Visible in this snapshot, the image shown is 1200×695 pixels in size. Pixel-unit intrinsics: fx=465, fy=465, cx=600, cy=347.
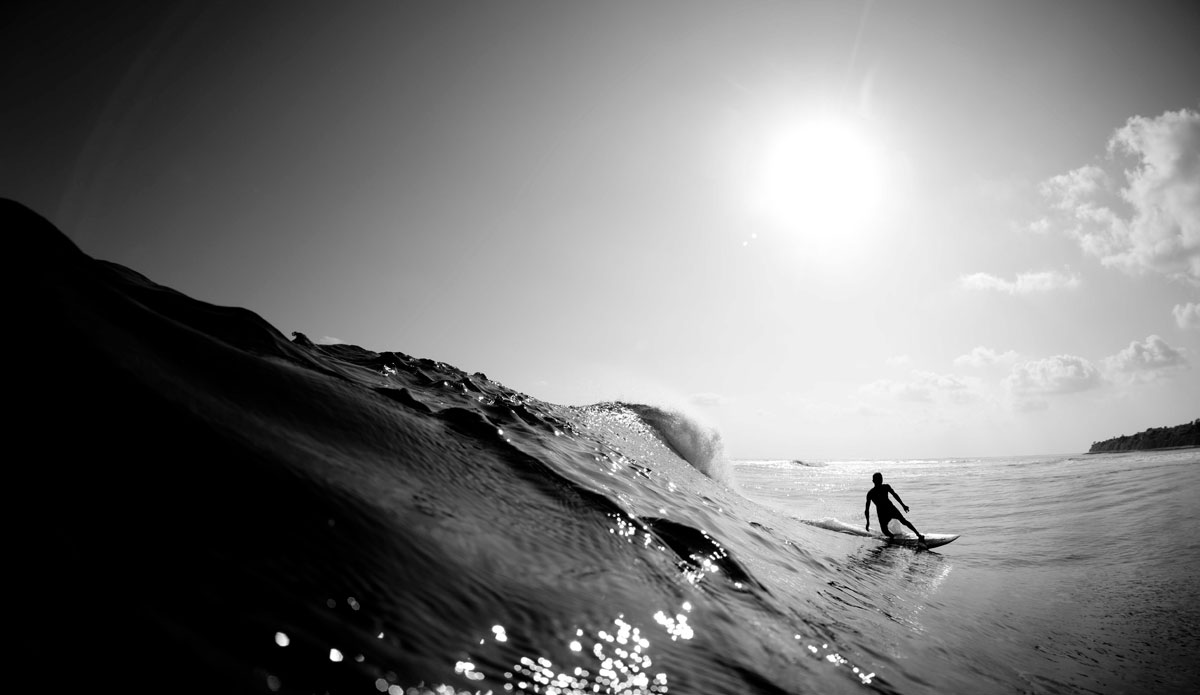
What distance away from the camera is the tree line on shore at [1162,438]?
3906 cm

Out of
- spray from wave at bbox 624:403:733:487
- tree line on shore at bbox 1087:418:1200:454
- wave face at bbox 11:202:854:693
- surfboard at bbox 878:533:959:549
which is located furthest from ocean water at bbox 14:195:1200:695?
tree line on shore at bbox 1087:418:1200:454


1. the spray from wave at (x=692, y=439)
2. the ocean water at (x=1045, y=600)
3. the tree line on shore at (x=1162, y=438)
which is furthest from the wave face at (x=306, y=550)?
the tree line on shore at (x=1162, y=438)

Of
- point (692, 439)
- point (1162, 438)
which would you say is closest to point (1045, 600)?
point (692, 439)

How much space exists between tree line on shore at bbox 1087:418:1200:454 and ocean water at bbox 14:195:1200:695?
53.5m

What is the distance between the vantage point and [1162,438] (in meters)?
43.6

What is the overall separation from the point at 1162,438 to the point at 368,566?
68.2 metres

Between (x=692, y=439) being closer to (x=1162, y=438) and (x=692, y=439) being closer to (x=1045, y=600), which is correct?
(x=1045, y=600)

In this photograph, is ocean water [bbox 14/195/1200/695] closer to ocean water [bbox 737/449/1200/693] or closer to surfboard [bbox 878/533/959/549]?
ocean water [bbox 737/449/1200/693]

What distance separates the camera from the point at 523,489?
13.4 ft

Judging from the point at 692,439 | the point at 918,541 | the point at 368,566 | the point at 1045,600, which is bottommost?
the point at 918,541

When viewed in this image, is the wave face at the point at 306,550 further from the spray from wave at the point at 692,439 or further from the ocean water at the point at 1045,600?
the spray from wave at the point at 692,439

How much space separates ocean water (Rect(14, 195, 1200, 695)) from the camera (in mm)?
1573

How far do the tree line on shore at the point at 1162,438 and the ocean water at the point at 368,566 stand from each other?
5349cm

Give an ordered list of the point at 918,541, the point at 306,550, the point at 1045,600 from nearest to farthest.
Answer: the point at 306,550, the point at 1045,600, the point at 918,541
